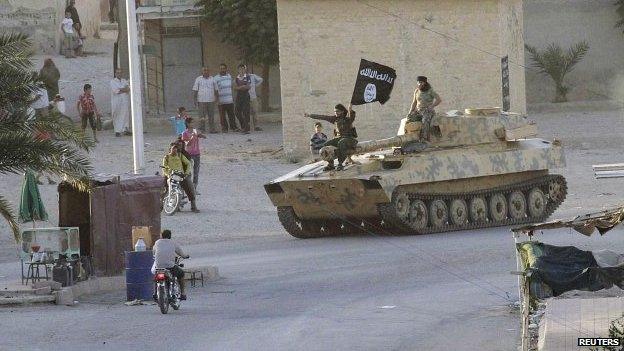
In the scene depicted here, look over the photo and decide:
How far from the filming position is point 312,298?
20.9 m

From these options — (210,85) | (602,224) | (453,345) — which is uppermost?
(210,85)

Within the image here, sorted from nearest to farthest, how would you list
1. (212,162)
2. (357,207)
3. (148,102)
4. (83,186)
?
1. (83,186)
2. (357,207)
3. (212,162)
4. (148,102)

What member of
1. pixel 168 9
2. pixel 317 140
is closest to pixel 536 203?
pixel 317 140

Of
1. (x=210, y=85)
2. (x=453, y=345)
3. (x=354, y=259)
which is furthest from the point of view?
(x=210, y=85)

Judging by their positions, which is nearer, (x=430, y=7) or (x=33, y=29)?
(x=430, y=7)

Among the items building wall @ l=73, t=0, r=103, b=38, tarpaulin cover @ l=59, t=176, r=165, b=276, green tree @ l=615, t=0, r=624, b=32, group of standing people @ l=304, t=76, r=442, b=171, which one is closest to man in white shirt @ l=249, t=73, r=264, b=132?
building wall @ l=73, t=0, r=103, b=38

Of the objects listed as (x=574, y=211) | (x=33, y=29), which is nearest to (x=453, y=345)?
(x=574, y=211)

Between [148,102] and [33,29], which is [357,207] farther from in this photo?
[33,29]

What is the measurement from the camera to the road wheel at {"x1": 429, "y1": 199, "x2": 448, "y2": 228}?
91.8 feet

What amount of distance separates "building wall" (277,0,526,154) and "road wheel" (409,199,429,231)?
391 inches

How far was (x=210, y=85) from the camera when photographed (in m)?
40.2

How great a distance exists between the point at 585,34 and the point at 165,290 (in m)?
29.1

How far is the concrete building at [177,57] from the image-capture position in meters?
43.7

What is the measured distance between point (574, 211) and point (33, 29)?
21.0 m
